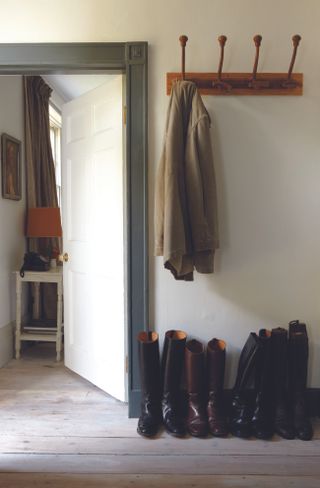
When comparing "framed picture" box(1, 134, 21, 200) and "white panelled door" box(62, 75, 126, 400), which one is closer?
"white panelled door" box(62, 75, 126, 400)

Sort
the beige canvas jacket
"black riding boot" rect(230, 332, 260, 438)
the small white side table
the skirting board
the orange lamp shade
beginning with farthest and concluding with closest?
the orange lamp shade
the small white side table
the skirting board
"black riding boot" rect(230, 332, 260, 438)
the beige canvas jacket

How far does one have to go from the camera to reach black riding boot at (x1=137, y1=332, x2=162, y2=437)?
168 cm

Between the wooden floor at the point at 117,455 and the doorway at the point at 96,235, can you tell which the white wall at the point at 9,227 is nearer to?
the doorway at the point at 96,235

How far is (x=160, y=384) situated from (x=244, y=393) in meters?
0.43

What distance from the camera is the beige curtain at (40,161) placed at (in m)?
2.84

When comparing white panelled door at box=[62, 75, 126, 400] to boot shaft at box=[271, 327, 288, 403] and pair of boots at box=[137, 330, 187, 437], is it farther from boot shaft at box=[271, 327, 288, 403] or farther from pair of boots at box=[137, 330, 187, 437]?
boot shaft at box=[271, 327, 288, 403]

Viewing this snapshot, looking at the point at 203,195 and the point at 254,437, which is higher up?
the point at 203,195

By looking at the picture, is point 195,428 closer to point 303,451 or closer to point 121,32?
point 303,451

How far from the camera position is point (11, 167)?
2607mm

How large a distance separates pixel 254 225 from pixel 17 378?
1841 mm

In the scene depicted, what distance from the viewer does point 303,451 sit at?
1.55m

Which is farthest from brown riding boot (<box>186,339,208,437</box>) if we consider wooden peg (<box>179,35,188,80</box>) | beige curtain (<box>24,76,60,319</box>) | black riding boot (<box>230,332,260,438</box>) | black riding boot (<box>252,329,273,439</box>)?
beige curtain (<box>24,76,60,319</box>)

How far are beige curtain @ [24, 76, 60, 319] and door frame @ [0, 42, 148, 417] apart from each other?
116 cm

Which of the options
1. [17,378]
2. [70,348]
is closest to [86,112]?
[70,348]
